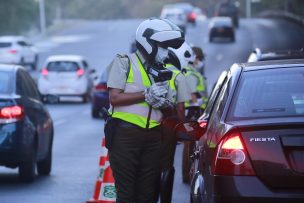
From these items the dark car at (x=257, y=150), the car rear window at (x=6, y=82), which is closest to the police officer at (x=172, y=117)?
the dark car at (x=257, y=150)

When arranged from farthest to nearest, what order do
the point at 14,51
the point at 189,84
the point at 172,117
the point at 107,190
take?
the point at 14,51 < the point at 189,84 < the point at 107,190 < the point at 172,117

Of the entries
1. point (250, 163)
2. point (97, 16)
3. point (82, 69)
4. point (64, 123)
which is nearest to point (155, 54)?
point (250, 163)

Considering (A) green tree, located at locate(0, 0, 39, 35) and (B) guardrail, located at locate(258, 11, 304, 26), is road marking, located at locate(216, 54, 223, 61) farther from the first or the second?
(A) green tree, located at locate(0, 0, 39, 35)

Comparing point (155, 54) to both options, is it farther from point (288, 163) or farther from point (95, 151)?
point (95, 151)

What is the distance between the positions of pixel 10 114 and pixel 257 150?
6.41m

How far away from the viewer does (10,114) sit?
1244 cm

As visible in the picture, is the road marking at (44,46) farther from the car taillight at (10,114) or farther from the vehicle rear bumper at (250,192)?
the vehicle rear bumper at (250,192)

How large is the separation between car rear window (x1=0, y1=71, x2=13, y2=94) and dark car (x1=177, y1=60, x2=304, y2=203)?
20.3 feet

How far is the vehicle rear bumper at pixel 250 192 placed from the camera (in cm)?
643

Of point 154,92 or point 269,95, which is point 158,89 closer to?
point 154,92

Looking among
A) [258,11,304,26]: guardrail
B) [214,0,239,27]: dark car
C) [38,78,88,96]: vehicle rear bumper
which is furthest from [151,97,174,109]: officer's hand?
[214,0,239,27]: dark car

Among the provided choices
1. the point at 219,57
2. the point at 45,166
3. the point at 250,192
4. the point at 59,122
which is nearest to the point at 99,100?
the point at 59,122

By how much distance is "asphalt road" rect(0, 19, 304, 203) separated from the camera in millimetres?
12320

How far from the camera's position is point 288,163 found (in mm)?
6469
